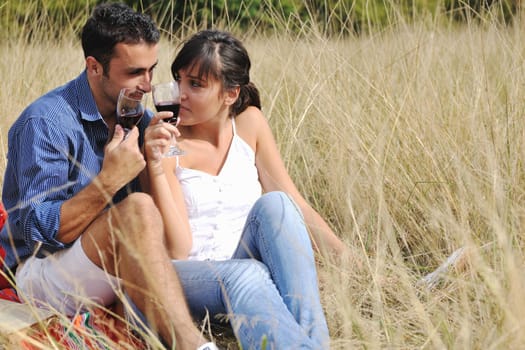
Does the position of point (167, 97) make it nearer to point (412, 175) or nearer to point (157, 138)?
point (157, 138)

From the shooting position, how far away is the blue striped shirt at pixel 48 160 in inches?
106

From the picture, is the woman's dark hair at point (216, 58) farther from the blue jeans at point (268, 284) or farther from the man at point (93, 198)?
the blue jeans at point (268, 284)

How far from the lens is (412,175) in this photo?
3557 mm

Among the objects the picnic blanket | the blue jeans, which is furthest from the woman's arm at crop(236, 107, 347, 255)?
the picnic blanket

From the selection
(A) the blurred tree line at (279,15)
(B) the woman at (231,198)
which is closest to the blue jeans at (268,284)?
(B) the woman at (231,198)

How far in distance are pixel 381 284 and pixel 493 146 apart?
0.99 metres

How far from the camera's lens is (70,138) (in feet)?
9.34

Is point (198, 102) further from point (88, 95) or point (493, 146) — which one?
point (493, 146)

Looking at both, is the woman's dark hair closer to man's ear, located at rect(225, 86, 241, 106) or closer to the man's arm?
man's ear, located at rect(225, 86, 241, 106)

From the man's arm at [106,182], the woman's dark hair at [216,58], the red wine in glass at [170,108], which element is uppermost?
the woman's dark hair at [216,58]

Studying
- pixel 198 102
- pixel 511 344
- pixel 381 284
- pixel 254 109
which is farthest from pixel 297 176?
pixel 511 344

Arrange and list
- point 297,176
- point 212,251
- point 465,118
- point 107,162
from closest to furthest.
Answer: point 107,162
point 212,251
point 465,118
point 297,176

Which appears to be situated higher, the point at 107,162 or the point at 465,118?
the point at 107,162

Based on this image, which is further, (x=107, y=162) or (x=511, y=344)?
(x=107, y=162)
